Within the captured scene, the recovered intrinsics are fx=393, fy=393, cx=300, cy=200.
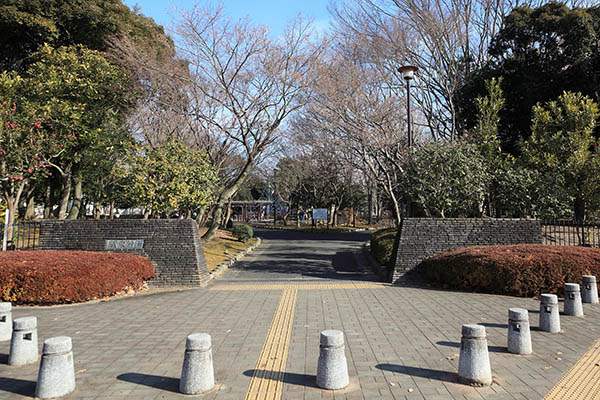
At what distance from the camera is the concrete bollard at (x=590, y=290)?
819cm

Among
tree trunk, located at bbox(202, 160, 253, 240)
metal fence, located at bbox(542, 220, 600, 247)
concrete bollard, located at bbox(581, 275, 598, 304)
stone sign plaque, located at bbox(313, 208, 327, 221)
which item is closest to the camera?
concrete bollard, located at bbox(581, 275, 598, 304)

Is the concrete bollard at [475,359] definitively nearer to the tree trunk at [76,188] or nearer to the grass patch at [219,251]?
the grass patch at [219,251]

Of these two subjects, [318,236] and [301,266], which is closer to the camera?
[301,266]

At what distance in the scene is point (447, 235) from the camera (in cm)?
1116

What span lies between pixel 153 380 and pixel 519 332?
15.0ft

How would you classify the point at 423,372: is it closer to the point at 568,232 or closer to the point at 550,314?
the point at 550,314

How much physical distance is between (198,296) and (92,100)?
417 inches

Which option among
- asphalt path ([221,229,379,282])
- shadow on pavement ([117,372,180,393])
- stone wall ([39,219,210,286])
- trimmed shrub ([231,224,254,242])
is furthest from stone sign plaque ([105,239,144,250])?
trimmed shrub ([231,224,254,242])

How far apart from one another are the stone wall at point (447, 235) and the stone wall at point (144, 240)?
5.66m

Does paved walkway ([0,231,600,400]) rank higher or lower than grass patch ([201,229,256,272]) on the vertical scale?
lower

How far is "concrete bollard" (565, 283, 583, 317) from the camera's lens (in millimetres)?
7133

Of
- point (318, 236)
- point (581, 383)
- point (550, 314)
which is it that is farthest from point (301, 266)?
point (318, 236)

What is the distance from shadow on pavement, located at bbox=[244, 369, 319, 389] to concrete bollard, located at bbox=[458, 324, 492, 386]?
5.32ft

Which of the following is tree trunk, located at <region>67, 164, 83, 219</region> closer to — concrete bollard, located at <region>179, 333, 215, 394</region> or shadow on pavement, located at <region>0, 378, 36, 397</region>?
shadow on pavement, located at <region>0, 378, 36, 397</region>
